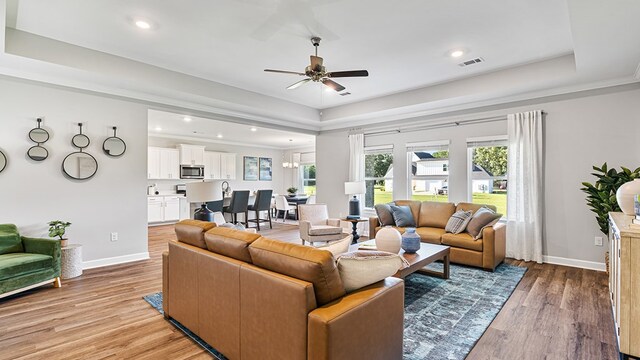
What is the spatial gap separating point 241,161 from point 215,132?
2.21 meters

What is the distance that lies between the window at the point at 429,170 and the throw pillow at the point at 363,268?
4.15m

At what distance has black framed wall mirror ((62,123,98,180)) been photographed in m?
3.99

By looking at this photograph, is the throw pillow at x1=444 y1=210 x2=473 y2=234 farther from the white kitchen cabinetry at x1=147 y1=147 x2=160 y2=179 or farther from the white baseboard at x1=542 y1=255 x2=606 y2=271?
the white kitchen cabinetry at x1=147 y1=147 x2=160 y2=179

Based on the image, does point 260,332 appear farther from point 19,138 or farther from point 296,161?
point 296,161

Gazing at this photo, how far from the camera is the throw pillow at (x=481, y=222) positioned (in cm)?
409

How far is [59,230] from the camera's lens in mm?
3732

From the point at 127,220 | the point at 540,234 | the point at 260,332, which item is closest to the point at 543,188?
the point at 540,234

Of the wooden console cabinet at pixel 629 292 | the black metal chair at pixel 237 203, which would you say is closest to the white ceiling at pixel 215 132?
the black metal chair at pixel 237 203

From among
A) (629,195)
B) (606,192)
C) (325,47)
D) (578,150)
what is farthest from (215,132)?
(629,195)

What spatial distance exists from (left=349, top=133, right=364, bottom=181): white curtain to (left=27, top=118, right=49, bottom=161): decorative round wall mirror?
16.4 ft

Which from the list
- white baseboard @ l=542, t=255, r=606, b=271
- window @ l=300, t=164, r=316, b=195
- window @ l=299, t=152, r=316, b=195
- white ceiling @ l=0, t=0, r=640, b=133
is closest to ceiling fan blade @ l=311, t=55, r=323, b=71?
white ceiling @ l=0, t=0, r=640, b=133

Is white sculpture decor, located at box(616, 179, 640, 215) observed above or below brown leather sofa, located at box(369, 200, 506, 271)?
above

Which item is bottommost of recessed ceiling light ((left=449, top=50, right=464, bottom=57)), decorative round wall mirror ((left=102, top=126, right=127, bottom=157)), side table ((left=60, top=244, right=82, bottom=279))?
side table ((left=60, top=244, right=82, bottom=279))

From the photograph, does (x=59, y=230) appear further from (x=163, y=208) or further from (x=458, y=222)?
(x=458, y=222)
